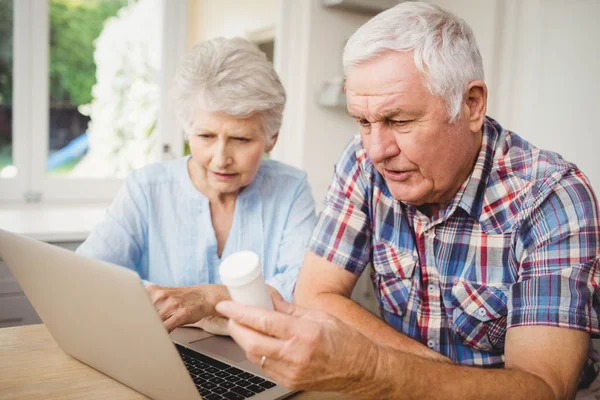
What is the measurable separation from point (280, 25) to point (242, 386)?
261 centimetres

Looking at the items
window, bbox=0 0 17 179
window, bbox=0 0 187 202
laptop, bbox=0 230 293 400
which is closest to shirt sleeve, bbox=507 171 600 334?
laptop, bbox=0 230 293 400

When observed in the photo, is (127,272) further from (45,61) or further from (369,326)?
(45,61)

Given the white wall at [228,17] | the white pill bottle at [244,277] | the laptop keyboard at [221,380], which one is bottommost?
the laptop keyboard at [221,380]

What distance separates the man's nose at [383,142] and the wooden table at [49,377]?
1.51 feet

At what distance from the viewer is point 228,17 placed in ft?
13.9

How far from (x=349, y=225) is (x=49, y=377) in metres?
0.73

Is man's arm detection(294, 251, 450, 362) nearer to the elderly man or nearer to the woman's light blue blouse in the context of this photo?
the elderly man

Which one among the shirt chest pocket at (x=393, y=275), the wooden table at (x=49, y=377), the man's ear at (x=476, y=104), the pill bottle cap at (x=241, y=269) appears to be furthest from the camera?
the shirt chest pocket at (x=393, y=275)

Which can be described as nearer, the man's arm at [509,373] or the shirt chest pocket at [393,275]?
the man's arm at [509,373]

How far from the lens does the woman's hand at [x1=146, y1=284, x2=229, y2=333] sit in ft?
3.80

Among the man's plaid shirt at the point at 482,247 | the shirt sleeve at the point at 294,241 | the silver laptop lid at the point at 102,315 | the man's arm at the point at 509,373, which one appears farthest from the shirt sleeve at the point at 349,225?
the silver laptop lid at the point at 102,315

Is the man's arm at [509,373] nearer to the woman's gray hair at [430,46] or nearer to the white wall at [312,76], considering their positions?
the woman's gray hair at [430,46]

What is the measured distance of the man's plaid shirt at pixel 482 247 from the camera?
3.51 feet

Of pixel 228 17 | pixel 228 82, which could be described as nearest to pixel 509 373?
pixel 228 82
